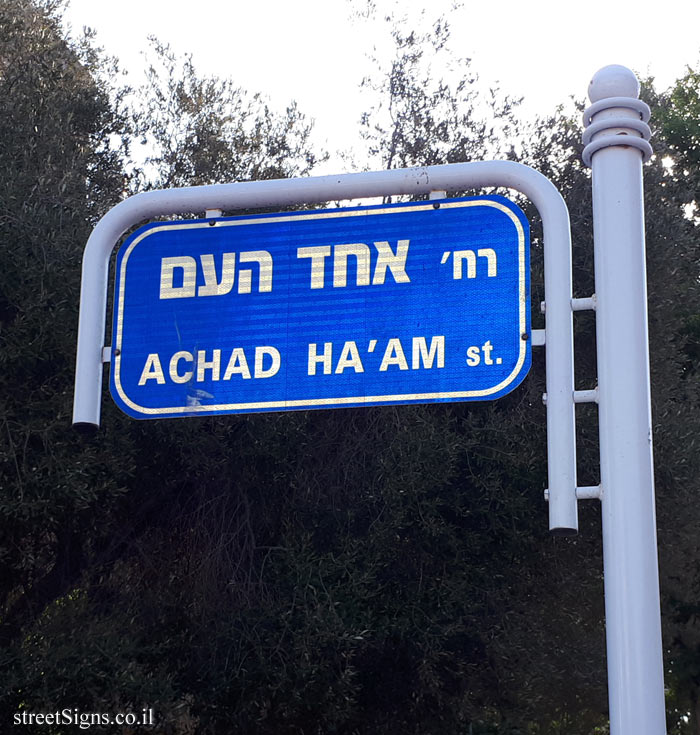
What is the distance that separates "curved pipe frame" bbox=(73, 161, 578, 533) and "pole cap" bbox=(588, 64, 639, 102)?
1.06ft

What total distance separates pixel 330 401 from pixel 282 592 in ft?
25.9

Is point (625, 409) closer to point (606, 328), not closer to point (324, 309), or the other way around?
point (606, 328)

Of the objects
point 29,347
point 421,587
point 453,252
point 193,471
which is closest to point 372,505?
point 421,587

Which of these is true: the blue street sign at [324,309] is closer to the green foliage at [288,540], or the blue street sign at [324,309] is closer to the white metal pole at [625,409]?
the white metal pole at [625,409]

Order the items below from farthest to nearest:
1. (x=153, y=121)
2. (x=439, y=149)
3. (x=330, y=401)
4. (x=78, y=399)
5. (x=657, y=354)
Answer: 1. (x=153, y=121)
2. (x=439, y=149)
3. (x=657, y=354)
4. (x=78, y=399)
5. (x=330, y=401)

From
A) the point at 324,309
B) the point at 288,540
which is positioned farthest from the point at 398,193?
the point at 288,540

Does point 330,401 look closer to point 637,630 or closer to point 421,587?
point 637,630

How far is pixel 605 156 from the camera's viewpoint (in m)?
3.08

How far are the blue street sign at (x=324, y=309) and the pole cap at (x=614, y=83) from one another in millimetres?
485

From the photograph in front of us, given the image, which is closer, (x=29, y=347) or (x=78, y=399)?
(x=78, y=399)

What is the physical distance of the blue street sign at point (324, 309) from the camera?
300 centimetres

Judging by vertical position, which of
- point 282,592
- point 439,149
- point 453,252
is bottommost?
point 282,592

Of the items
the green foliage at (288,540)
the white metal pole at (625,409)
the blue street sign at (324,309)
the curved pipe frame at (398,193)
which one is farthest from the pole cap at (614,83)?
→ the green foliage at (288,540)

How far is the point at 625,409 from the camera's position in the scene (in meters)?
2.81
